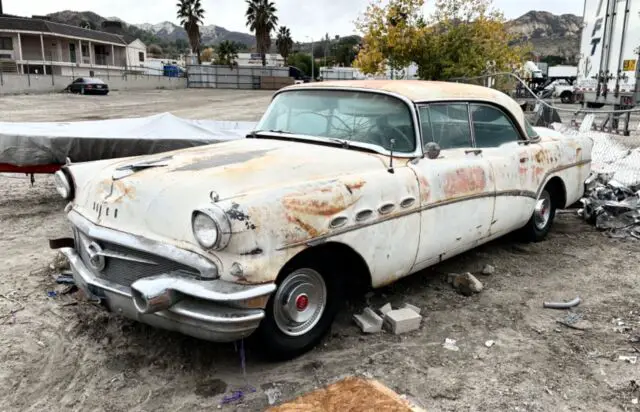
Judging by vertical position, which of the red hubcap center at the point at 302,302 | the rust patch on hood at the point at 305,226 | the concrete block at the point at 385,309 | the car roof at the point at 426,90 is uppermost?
the car roof at the point at 426,90

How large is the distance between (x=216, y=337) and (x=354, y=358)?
3.21ft

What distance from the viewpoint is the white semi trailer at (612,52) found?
1198 cm

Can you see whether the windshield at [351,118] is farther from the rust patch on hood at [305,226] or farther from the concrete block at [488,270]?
the concrete block at [488,270]

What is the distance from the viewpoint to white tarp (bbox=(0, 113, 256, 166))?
6672 mm

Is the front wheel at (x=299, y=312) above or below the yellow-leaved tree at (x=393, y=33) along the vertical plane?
below

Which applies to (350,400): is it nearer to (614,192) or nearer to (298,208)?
(298,208)

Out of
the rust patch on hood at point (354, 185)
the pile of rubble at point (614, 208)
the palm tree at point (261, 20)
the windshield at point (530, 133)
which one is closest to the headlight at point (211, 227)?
the rust patch on hood at point (354, 185)

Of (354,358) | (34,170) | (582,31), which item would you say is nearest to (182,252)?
(354,358)

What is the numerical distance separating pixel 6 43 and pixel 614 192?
5744 centimetres

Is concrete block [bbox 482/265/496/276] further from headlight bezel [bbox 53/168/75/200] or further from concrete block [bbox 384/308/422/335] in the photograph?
headlight bezel [bbox 53/168/75/200]

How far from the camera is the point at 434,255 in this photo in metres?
4.12

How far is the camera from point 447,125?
4.46 meters

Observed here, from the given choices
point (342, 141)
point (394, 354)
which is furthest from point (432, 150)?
point (394, 354)

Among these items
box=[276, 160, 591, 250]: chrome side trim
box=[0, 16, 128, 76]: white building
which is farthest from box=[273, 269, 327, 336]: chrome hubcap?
box=[0, 16, 128, 76]: white building
